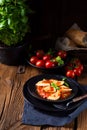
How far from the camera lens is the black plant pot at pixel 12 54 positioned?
170 cm

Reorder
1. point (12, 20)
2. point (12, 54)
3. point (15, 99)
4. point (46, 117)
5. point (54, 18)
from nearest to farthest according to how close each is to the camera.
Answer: point (46, 117) < point (15, 99) < point (12, 20) < point (12, 54) < point (54, 18)

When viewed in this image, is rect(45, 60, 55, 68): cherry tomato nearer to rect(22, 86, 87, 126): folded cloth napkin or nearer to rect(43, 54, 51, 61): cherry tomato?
rect(43, 54, 51, 61): cherry tomato

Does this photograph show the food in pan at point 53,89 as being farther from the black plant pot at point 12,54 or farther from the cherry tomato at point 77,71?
the black plant pot at point 12,54

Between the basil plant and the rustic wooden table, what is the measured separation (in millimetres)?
169

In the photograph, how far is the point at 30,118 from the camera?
1.32 meters

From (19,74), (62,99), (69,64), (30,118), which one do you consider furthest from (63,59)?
(30,118)

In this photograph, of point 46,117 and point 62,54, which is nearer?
point 46,117

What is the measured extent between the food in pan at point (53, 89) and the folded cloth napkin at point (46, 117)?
78 mm

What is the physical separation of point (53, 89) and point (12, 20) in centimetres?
45

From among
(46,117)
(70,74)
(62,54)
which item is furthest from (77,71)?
(46,117)

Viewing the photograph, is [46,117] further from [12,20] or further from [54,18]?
[54,18]

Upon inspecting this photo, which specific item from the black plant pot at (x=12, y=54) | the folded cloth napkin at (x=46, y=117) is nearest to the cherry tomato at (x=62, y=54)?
the black plant pot at (x=12, y=54)

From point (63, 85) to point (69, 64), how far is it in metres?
0.27

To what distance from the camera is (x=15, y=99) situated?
147 centimetres
